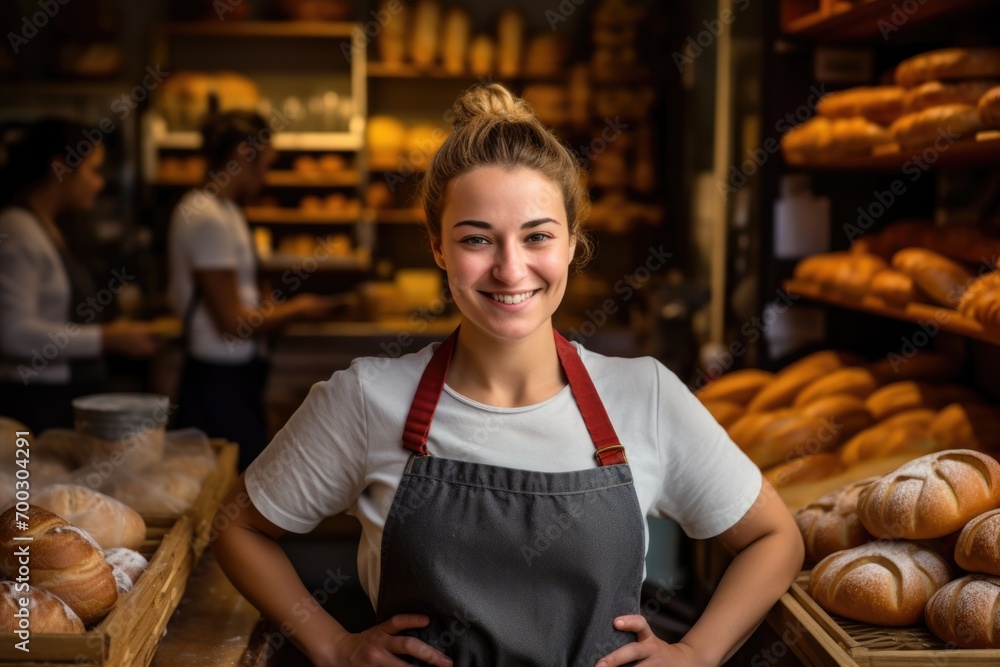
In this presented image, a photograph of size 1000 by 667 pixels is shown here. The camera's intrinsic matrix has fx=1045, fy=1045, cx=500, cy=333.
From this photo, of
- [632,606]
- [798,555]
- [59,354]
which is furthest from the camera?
[59,354]

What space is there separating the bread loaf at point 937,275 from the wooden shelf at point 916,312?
3 cm

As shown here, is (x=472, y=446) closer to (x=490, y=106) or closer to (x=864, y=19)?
(x=490, y=106)

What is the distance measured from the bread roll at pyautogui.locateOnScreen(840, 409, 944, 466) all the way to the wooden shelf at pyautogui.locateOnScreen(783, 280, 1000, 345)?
21 centimetres

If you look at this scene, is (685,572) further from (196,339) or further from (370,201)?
(370,201)

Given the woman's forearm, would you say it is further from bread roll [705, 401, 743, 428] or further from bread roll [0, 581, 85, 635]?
bread roll [705, 401, 743, 428]

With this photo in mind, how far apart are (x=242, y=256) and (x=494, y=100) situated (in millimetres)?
2384

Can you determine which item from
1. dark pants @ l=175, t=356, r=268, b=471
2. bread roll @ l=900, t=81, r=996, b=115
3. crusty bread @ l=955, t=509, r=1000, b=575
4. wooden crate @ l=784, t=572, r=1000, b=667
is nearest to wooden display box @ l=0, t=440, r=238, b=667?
wooden crate @ l=784, t=572, r=1000, b=667

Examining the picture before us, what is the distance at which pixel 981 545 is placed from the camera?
1494 millimetres

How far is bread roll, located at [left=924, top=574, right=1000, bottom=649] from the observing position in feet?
4.71

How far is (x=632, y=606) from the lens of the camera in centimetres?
152

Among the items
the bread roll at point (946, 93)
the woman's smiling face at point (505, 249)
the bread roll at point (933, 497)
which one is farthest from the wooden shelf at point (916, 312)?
the woman's smiling face at point (505, 249)

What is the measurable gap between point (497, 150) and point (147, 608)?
2.63ft

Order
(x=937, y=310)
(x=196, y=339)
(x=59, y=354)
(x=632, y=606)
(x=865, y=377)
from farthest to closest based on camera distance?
(x=196, y=339), (x=59, y=354), (x=865, y=377), (x=937, y=310), (x=632, y=606)

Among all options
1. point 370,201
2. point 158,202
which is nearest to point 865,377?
point 370,201
